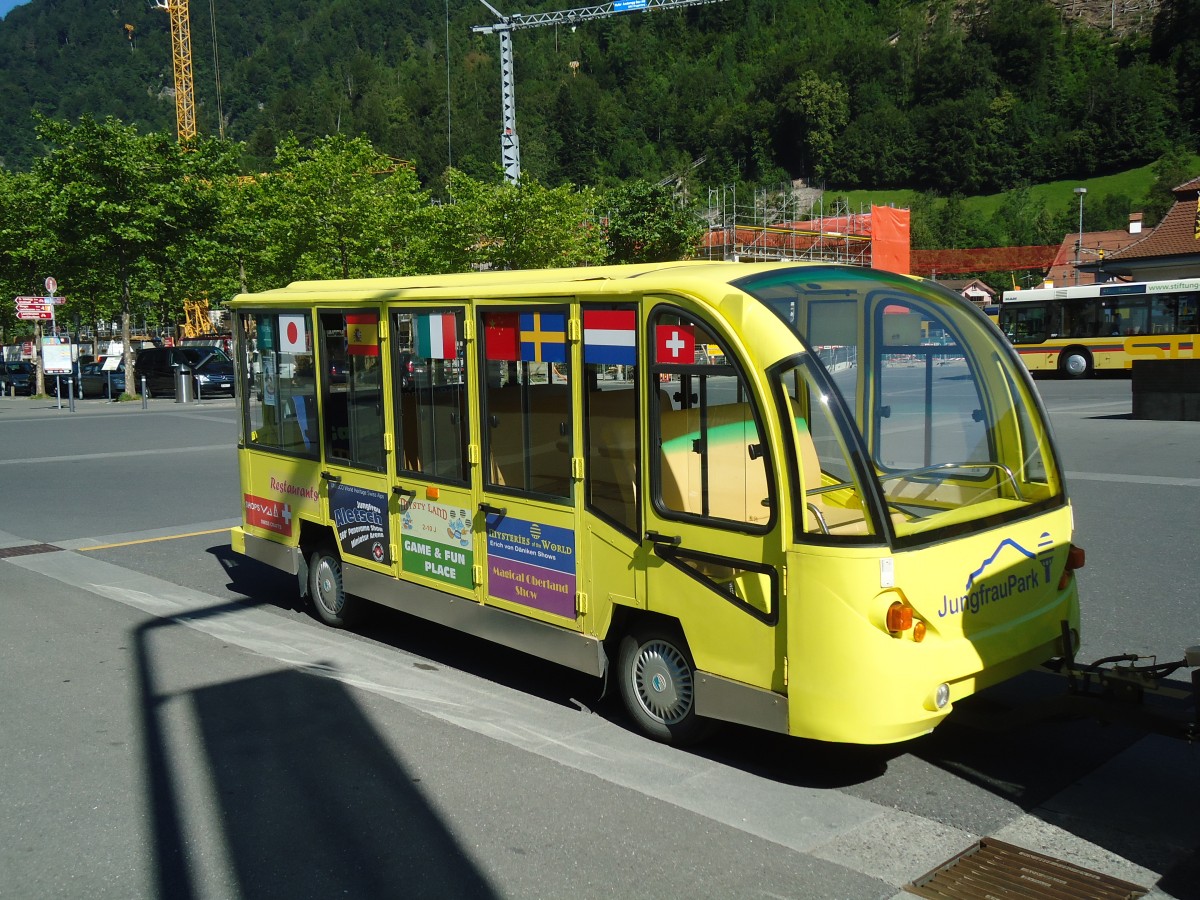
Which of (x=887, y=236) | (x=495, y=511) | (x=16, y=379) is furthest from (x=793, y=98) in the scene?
(x=495, y=511)

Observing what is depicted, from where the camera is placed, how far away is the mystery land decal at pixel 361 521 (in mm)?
7379

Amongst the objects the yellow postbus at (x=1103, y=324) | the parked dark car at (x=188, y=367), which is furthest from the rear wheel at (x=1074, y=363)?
the parked dark car at (x=188, y=367)

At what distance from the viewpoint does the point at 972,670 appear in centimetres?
500

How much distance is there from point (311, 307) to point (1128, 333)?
31816mm

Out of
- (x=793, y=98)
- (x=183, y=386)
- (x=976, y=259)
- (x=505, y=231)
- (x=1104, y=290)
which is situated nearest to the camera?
(x=1104, y=290)

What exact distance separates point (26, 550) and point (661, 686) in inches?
328

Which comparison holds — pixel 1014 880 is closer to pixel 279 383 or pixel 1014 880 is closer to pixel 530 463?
pixel 530 463

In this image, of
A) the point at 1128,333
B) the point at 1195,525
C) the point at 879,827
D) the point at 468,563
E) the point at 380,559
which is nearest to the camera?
the point at 879,827

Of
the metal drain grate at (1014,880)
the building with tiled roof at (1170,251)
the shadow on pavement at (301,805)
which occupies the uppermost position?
the building with tiled roof at (1170,251)

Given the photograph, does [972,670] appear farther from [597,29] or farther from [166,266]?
[597,29]

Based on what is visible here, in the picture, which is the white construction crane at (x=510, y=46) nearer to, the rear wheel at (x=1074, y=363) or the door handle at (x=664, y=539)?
the rear wheel at (x=1074, y=363)

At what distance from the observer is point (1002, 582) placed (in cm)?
525

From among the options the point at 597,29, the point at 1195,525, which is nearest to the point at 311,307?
the point at 1195,525

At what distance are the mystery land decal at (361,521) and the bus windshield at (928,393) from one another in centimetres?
322
